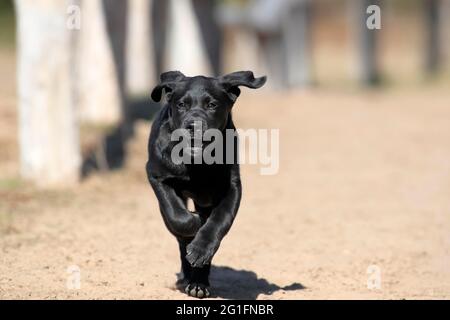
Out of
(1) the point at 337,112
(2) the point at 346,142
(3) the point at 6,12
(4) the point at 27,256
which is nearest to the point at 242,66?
(3) the point at 6,12

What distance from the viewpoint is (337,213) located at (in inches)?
362

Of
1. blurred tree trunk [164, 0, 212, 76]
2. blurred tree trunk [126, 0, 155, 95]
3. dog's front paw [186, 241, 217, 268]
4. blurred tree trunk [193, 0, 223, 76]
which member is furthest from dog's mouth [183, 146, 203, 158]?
blurred tree trunk [193, 0, 223, 76]

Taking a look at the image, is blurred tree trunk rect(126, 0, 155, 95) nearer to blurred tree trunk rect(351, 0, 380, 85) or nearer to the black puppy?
blurred tree trunk rect(351, 0, 380, 85)

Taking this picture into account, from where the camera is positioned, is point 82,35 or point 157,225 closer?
point 157,225

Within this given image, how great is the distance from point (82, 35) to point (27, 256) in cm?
564

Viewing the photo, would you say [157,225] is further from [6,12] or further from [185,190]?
[6,12]

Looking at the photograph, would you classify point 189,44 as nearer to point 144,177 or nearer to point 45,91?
point 144,177

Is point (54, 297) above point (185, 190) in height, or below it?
below

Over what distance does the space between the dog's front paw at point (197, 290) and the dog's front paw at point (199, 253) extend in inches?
13.1

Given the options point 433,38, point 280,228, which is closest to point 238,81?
point 280,228

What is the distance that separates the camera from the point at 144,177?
34.7 feet

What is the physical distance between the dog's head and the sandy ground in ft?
3.84

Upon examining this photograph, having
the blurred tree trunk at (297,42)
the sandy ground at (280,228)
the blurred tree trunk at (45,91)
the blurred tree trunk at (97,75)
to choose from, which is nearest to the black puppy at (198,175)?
the sandy ground at (280,228)

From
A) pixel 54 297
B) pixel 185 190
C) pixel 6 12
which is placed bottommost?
pixel 54 297
